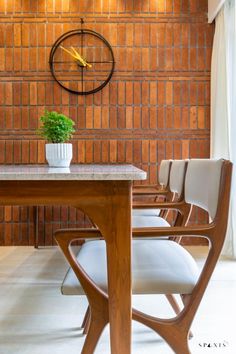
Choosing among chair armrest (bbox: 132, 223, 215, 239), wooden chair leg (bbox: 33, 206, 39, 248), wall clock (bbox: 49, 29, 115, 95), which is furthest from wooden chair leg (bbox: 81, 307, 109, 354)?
wall clock (bbox: 49, 29, 115, 95)

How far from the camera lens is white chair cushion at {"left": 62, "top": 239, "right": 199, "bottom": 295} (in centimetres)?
112

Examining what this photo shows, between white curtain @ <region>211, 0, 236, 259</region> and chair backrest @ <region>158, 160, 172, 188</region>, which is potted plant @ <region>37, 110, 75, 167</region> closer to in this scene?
chair backrest @ <region>158, 160, 172, 188</region>

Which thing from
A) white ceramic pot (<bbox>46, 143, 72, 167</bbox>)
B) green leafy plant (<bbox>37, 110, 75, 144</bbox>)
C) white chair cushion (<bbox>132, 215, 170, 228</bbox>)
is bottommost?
white chair cushion (<bbox>132, 215, 170, 228</bbox>)

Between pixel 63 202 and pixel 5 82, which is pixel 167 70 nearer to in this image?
pixel 5 82

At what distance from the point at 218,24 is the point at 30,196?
2.73 m

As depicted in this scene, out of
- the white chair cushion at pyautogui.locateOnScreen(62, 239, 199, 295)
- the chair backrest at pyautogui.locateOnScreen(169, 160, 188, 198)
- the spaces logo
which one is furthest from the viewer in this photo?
the chair backrest at pyautogui.locateOnScreen(169, 160, 188, 198)

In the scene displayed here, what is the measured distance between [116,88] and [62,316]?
2.15 metres

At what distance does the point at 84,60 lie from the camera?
329cm

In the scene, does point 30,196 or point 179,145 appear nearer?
point 30,196

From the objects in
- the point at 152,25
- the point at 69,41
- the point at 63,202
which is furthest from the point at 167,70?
the point at 63,202

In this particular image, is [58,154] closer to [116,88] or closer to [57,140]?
[57,140]

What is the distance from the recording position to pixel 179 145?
3.32 m

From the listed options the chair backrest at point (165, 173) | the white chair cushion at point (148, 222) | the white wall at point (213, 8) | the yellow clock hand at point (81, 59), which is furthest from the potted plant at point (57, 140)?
the white wall at point (213, 8)

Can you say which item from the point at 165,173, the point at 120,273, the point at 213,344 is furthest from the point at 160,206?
the point at 165,173
